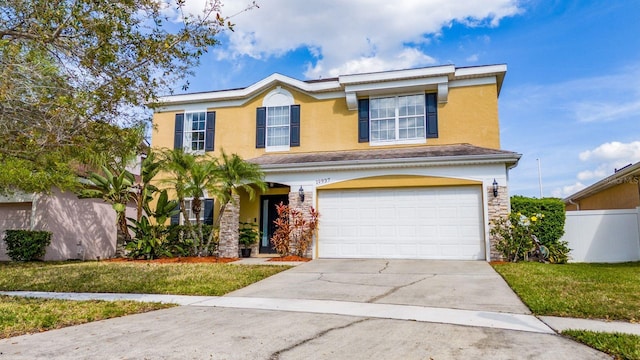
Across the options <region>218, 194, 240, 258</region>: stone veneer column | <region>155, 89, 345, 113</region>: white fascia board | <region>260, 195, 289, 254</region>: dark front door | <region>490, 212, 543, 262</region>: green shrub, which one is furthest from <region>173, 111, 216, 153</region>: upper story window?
<region>490, 212, 543, 262</region>: green shrub

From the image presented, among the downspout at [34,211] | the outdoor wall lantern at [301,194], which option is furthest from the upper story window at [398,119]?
the downspout at [34,211]

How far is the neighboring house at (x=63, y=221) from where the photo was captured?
1538 cm

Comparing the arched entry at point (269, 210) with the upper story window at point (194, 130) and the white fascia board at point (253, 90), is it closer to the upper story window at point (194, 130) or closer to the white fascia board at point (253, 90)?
the upper story window at point (194, 130)

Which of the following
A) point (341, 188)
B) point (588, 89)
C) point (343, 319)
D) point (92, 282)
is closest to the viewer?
point (343, 319)

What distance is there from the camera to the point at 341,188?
45.5 ft

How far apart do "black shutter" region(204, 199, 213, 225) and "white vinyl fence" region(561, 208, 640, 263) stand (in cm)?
1197

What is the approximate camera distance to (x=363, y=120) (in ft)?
51.6

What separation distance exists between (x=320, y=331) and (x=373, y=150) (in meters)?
10.9

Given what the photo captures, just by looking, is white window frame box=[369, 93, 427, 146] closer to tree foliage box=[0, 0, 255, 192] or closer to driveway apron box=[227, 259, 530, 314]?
driveway apron box=[227, 259, 530, 314]

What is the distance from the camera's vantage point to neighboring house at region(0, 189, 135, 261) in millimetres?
15383

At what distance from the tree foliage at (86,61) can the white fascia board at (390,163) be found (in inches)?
281

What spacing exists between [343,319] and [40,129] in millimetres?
5390

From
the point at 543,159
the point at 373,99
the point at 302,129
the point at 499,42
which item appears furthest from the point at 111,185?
the point at 543,159

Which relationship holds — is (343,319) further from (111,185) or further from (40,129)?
(111,185)
